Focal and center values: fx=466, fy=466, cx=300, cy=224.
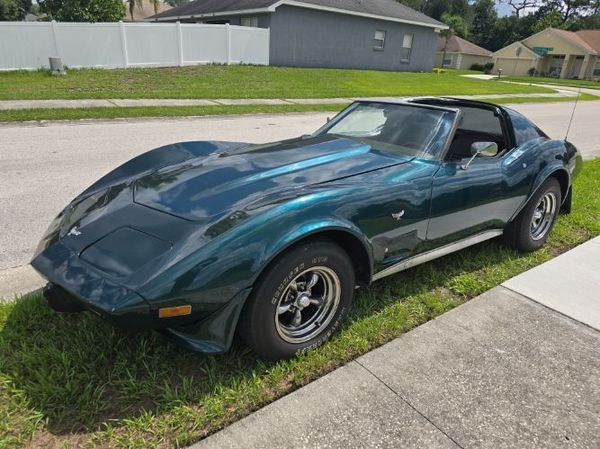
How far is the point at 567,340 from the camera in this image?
295 cm

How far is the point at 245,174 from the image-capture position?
280 cm

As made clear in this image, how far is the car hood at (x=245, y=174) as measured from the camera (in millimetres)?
2514

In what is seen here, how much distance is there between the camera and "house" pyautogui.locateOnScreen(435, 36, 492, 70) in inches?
2379

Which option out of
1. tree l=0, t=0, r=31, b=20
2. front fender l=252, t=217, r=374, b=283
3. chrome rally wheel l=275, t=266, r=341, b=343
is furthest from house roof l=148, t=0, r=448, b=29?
chrome rally wheel l=275, t=266, r=341, b=343

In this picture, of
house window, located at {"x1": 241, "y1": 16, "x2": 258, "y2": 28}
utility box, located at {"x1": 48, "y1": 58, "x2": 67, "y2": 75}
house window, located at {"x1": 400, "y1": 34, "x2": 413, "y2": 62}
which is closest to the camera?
utility box, located at {"x1": 48, "y1": 58, "x2": 67, "y2": 75}

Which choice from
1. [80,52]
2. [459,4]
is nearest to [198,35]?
[80,52]

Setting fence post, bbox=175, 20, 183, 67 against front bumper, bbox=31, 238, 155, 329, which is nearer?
front bumper, bbox=31, 238, 155, 329

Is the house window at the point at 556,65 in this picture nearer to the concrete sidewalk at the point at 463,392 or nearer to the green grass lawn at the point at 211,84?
the green grass lawn at the point at 211,84

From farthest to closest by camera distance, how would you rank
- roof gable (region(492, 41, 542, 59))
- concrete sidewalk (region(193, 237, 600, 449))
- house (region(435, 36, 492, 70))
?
house (region(435, 36, 492, 70))
roof gable (region(492, 41, 542, 59))
concrete sidewalk (region(193, 237, 600, 449))

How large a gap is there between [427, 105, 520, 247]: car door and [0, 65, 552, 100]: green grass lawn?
11.8 m

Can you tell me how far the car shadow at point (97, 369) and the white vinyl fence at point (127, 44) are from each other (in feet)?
52.4

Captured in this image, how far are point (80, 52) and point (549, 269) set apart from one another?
17.4 m

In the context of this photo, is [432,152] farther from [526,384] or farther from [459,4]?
[459,4]

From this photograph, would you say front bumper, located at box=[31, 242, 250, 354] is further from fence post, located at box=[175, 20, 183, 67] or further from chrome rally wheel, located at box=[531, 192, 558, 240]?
fence post, located at box=[175, 20, 183, 67]
